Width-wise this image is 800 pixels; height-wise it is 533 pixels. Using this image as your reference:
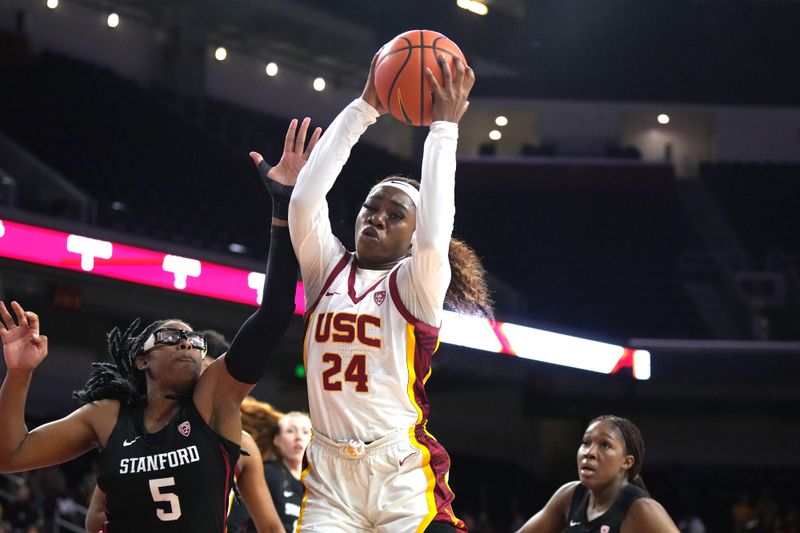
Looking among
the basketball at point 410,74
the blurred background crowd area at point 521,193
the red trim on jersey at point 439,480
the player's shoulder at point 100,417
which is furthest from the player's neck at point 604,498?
the blurred background crowd area at point 521,193

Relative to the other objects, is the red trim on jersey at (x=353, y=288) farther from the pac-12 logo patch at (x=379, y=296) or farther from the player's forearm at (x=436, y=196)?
the player's forearm at (x=436, y=196)

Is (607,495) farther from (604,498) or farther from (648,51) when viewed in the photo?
(648,51)

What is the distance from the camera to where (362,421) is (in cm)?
358

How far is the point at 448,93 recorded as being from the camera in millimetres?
3719

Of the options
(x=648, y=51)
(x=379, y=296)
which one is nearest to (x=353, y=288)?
(x=379, y=296)

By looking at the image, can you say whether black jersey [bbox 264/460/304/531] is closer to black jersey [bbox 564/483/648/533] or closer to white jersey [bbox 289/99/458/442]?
black jersey [bbox 564/483/648/533]

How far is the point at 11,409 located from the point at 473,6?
2002cm

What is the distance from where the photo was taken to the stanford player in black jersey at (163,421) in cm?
354

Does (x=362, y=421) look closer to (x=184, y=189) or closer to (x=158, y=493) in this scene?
(x=158, y=493)

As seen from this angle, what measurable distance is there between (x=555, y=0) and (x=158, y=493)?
2213 cm

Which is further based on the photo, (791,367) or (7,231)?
(791,367)

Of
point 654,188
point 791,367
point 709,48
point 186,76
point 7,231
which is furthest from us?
point 709,48

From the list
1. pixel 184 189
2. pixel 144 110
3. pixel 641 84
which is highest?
pixel 641 84

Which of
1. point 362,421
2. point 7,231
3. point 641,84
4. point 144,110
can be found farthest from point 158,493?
point 641,84
